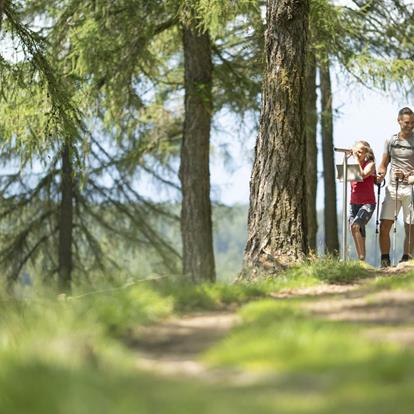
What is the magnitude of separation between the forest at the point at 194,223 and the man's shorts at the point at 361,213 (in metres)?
0.05

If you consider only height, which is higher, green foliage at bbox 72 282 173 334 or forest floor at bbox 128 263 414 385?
green foliage at bbox 72 282 173 334

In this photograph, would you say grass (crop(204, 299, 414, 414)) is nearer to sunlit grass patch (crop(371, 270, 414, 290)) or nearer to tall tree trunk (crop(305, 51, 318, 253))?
sunlit grass patch (crop(371, 270, 414, 290))

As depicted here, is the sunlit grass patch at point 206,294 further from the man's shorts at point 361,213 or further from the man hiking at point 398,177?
the man hiking at point 398,177

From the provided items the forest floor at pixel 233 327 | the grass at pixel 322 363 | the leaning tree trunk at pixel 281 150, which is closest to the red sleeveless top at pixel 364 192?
the leaning tree trunk at pixel 281 150

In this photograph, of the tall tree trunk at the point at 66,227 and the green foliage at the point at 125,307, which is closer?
the green foliage at the point at 125,307

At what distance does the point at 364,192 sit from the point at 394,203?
0.41m

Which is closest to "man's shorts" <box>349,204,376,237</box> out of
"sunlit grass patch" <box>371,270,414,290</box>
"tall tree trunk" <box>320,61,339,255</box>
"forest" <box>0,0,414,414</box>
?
"forest" <box>0,0,414,414</box>

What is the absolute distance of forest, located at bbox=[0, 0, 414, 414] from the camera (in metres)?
3.85

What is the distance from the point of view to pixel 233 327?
5113mm

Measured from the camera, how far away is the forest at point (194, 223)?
3.85m

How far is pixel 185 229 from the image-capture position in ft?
46.1

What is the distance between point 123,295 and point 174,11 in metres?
8.64

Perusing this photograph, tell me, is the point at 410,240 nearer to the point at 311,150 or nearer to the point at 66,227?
the point at 311,150

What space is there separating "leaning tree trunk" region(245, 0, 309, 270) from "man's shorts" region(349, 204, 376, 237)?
46.6 inches
